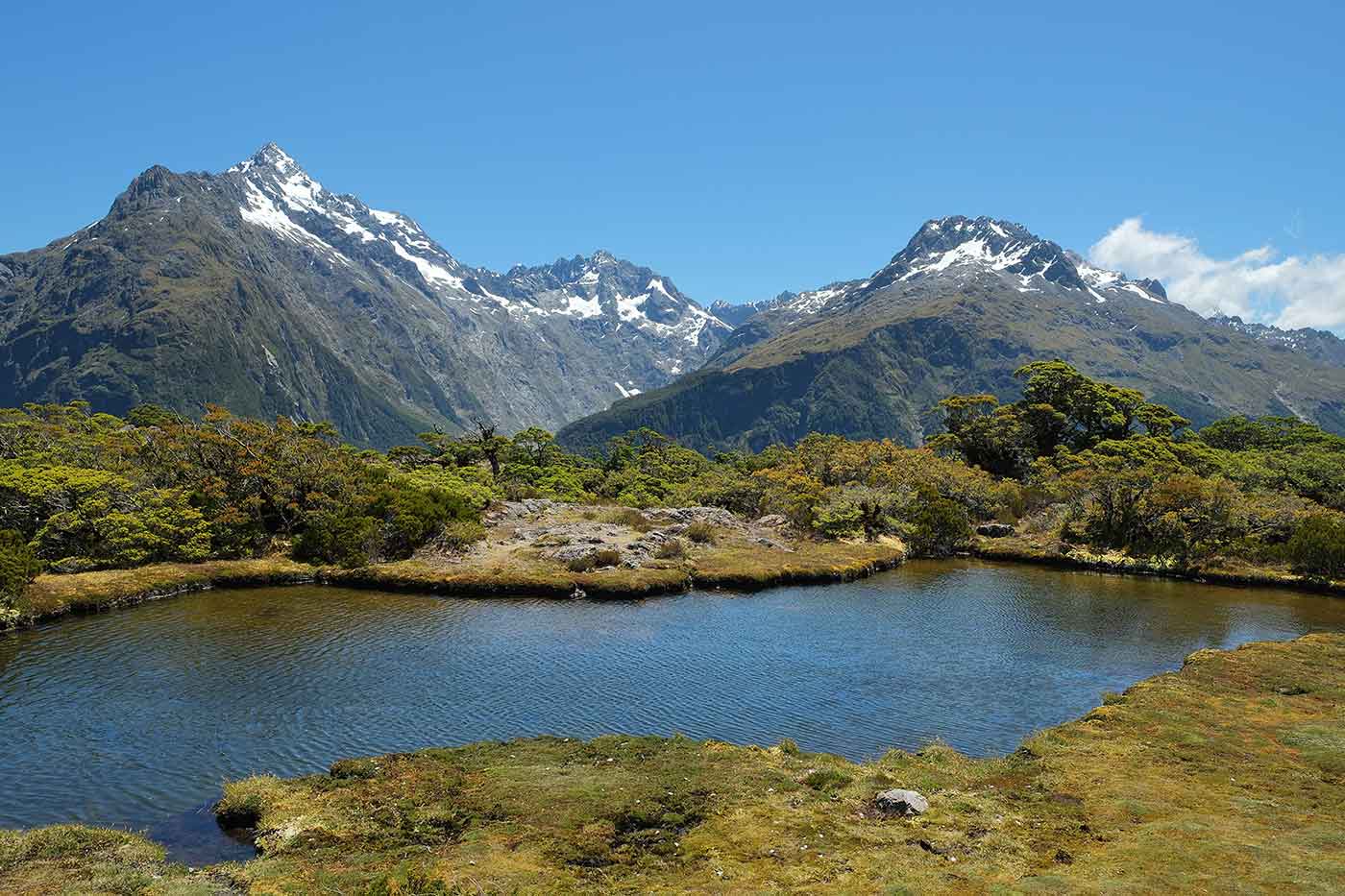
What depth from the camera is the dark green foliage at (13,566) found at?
48.6 m

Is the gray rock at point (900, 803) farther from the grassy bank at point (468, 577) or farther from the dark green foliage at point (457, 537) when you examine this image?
the dark green foliage at point (457, 537)

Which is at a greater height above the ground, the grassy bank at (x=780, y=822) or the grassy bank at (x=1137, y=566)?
the grassy bank at (x=1137, y=566)

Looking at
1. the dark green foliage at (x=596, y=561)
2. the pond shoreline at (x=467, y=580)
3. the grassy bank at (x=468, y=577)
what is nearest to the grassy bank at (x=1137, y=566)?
the pond shoreline at (x=467, y=580)

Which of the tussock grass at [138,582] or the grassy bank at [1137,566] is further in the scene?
the grassy bank at [1137,566]

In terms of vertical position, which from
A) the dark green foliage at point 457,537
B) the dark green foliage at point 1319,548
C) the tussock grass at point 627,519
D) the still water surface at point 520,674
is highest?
the dark green foliage at point 1319,548

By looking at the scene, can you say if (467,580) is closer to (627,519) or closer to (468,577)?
(468,577)

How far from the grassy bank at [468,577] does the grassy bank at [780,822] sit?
→ 34315mm

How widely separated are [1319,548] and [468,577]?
74.5m

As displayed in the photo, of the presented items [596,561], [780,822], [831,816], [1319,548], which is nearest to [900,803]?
[831,816]

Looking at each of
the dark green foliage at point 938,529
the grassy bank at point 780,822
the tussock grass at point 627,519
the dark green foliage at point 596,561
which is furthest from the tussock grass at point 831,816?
the tussock grass at point 627,519

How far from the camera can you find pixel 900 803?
2475 centimetres

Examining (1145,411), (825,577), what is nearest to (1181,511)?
(825,577)

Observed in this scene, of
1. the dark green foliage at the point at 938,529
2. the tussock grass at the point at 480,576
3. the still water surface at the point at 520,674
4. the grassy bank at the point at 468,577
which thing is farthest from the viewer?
the dark green foliage at the point at 938,529

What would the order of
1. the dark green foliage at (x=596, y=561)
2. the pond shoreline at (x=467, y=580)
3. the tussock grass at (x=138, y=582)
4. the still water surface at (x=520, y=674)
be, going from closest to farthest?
the still water surface at (x=520, y=674), the tussock grass at (x=138, y=582), the pond shoreline at (x=467, y=580), the dark green foliage at (x=596, y=561)
